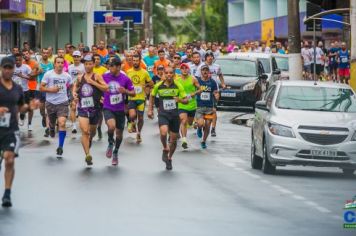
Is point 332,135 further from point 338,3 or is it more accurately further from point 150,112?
point 338,3

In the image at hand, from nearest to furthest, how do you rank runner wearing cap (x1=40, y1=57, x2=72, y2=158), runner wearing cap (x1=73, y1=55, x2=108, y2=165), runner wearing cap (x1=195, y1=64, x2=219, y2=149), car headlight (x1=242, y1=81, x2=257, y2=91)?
runner wearing cap (x1=73, y1=55, x2=108, y2=165) → runner wearing cap (x1=40, y1=57, x2=72, y2=158) → runner wearing cap (x1=195, y1=64, x2=219, y2=149) → car headlight (x1=242, y1=81, x2=257, y2=91)

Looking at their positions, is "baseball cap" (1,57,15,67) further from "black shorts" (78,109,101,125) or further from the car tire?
the car tire

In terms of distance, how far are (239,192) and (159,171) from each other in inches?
122

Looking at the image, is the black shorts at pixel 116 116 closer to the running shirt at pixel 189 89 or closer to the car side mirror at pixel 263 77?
the running shirt at pixel 189 89

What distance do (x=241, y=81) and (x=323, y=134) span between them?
710 inches

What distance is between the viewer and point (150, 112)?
21.4 m

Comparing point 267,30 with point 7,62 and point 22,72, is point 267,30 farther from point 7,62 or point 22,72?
point 7,62

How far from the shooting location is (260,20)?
87.7 metres

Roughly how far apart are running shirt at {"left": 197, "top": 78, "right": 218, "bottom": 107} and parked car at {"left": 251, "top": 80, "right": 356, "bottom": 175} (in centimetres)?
568

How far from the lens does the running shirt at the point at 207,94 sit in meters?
26.1

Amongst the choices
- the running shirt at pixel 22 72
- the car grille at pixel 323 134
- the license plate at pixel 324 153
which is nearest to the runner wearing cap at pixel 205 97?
the running shirt at pixel 22 72

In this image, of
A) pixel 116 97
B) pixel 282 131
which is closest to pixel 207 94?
pixel 116 97

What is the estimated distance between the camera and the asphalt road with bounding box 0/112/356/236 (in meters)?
12.9

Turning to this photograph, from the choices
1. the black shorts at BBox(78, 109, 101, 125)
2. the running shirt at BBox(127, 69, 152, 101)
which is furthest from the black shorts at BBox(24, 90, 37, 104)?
the black shorts at BBox(78, 109, 101, 125)
